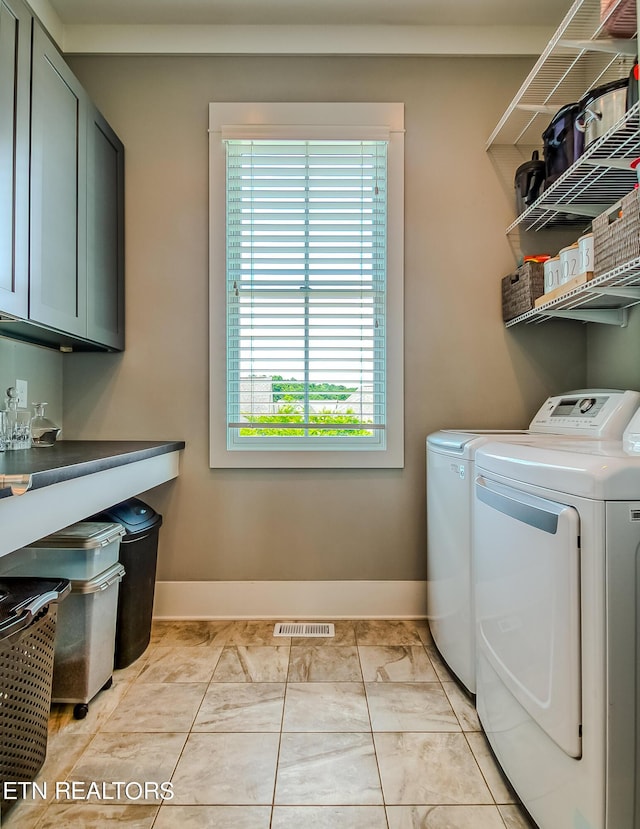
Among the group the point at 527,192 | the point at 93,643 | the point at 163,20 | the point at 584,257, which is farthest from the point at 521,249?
the point at 93,643

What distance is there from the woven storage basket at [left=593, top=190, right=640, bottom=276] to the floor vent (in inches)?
71.6

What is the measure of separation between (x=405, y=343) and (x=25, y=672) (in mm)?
1902

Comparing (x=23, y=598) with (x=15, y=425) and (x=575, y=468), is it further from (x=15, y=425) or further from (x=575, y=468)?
(x=575, y=468)

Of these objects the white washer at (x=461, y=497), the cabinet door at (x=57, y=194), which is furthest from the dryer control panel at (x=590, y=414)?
the cabinet door at (x=57, y=194)

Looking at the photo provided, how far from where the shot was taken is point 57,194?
5.64 feet

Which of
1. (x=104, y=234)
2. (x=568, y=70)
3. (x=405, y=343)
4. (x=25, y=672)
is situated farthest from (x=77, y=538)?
(x=568, y=70)

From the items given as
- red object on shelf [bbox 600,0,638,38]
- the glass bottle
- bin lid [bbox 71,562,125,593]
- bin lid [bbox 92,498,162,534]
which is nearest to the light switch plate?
the glass bottle

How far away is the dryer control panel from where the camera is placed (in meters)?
1.65

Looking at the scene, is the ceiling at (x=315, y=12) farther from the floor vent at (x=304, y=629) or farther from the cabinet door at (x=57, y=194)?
the floor vent at (x=304, y=629)

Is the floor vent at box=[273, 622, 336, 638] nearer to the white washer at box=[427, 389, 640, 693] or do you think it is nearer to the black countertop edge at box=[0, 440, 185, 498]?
the white washer at box=[427, 389, 640, 693]

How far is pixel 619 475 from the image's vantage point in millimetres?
936

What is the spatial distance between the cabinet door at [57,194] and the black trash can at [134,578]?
75 cm

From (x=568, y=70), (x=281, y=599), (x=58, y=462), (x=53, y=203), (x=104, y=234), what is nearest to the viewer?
(x=58, y=462)

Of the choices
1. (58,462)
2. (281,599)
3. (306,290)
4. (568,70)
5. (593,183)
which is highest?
(568,70)
